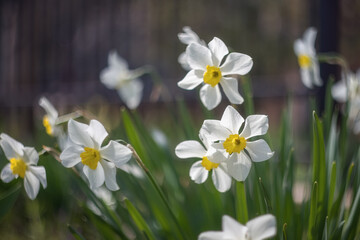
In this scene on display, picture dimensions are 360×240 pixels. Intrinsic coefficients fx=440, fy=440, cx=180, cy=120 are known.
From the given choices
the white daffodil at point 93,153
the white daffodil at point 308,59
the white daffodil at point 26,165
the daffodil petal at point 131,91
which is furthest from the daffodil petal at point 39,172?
the white daffodil at point 308,59

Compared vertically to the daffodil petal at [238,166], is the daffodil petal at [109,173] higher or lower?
lower

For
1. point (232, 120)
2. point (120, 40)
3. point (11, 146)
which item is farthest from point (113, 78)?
point (120, 40)

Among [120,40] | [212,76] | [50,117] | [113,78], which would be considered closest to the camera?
[212,76]

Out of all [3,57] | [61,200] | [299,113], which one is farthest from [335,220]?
[3,57]

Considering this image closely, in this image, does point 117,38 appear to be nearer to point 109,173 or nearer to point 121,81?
point 121,81

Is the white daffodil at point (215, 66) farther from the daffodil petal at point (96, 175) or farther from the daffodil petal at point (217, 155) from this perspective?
the daffodil petal at point (96, 175)
